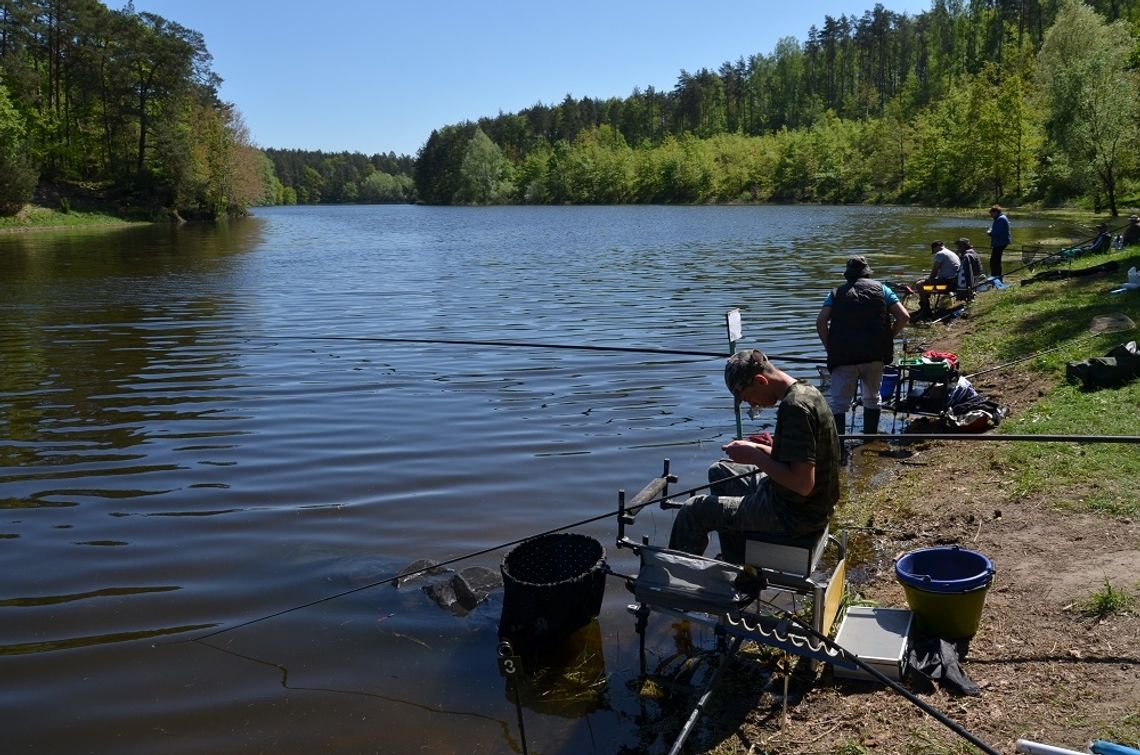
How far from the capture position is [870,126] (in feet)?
341

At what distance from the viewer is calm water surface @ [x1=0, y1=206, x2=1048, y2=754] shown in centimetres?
525

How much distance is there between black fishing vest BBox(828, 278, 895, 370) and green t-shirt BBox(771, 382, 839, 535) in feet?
14.2

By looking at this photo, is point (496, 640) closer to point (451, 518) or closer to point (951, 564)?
point (451, 518)

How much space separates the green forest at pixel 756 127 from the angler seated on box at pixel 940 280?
2808cm

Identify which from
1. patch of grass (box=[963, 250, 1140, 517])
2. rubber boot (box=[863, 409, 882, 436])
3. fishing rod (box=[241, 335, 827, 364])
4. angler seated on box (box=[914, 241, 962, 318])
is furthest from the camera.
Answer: angler seated on box (box=[914, 241, 962, 318])

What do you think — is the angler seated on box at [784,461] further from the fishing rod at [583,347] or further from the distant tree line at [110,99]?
the distant tree line at [110,99]

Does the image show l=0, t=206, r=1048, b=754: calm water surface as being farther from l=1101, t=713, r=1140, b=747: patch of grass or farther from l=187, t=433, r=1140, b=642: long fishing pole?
l=1101, t=713, r=1140, b=747: patch of grass

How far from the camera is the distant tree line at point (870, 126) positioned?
46.1 metres

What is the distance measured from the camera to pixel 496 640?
6027 mm

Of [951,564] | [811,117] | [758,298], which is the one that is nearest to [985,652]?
[951,564]

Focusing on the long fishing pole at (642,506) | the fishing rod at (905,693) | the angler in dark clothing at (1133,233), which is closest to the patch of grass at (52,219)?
the angler in dark clothing at (1133,233)

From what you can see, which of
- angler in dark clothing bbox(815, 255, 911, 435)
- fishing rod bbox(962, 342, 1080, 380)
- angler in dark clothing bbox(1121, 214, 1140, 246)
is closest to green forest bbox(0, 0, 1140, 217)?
angler in dark clothing bbox(1121, 214, 1140, 246)

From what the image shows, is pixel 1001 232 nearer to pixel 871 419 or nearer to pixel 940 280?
pixel 940 280

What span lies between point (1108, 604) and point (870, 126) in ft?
355
